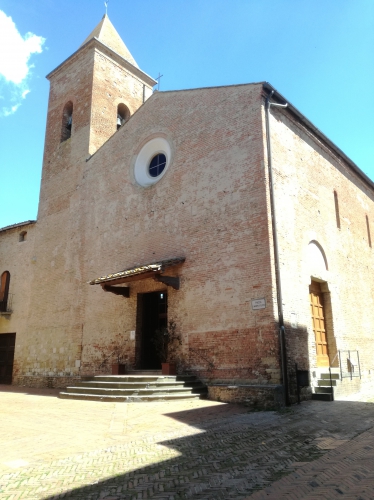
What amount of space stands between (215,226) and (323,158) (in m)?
5.55

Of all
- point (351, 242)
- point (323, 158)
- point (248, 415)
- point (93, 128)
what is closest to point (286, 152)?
point (323, 158)

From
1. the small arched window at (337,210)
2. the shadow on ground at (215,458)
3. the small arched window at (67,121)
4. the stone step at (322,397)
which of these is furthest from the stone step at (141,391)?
the small arched window at (67,121)

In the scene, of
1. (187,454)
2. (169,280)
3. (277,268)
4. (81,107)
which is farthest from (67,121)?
(187,454)

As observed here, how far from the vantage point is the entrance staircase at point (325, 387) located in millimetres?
9617

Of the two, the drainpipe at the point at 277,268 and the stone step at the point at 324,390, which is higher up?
the drainpipe at the point at 277,268

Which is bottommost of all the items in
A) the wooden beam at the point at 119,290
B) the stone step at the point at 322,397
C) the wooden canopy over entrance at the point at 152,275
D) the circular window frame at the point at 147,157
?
the stone step at the point at 322,397

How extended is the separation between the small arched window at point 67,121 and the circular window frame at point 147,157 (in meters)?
6.22

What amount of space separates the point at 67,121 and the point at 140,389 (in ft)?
47.3

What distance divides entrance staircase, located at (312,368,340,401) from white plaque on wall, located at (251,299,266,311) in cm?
253

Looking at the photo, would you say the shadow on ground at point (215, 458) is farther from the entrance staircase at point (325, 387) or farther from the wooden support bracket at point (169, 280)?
the wooden support bracket at point (169, 280)

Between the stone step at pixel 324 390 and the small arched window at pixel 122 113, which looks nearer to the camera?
the stone step at pixel 324 390

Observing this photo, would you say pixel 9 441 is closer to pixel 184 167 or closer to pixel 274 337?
pixel 274 337

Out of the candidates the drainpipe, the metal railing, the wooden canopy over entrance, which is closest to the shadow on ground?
the drainpipe

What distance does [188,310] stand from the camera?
11.1m
